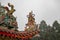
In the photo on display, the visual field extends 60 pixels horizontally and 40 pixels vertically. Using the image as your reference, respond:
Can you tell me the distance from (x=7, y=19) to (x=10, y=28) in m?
0.28

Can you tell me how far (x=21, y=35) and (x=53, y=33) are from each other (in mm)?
953

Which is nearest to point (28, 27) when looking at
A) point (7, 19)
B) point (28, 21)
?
point (28, 21)

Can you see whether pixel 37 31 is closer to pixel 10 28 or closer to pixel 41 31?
pixel 41 31

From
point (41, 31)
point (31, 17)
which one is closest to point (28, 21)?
point (31, 17)

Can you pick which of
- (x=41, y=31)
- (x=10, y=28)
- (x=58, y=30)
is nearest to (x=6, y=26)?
(x=10, y=28)

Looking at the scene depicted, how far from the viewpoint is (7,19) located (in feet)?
22.2

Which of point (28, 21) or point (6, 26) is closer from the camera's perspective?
point (6, 26)

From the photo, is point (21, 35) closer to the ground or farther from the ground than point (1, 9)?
closer to the ground

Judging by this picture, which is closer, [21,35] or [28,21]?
[21,35]

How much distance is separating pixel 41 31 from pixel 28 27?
446 mm

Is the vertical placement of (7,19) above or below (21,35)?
above

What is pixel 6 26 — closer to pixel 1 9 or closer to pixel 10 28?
pixel 10 28

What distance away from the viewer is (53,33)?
6.88 meters

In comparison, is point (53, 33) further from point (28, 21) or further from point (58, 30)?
point (28, 21)
